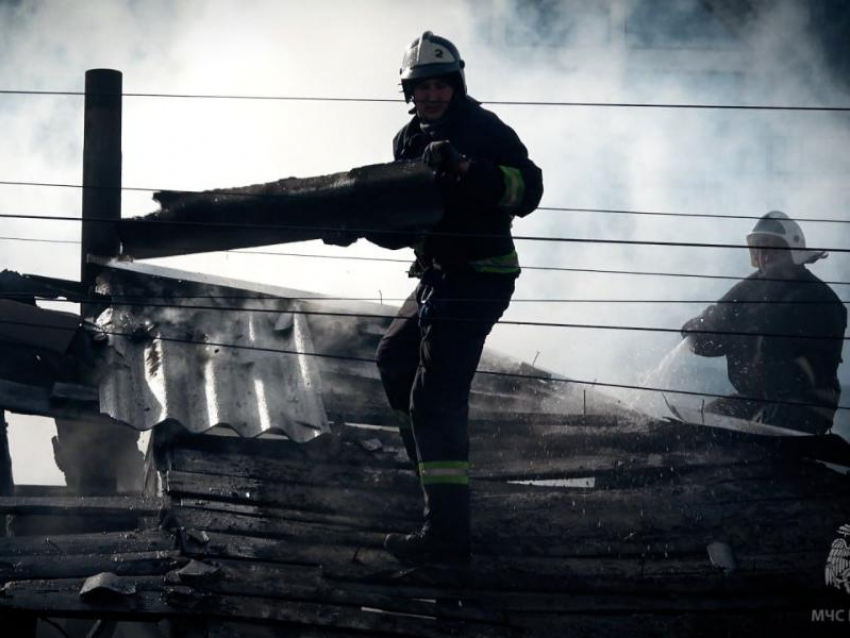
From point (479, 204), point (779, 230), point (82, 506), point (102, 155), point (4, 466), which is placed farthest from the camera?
point (779, 230)

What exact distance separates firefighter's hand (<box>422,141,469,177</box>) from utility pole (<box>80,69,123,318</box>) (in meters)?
4.42

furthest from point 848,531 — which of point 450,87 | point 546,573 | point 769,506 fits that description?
point 450,87

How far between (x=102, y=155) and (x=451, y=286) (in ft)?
15.3

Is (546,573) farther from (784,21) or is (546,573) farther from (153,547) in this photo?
(784,21)

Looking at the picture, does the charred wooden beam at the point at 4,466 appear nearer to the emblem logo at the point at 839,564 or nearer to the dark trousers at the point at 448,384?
the dark trousers at the point at 448,384

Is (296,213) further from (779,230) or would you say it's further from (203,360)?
(779,230)

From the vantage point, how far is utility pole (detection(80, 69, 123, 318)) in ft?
28.7

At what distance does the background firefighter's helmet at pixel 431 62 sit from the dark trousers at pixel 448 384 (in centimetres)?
93

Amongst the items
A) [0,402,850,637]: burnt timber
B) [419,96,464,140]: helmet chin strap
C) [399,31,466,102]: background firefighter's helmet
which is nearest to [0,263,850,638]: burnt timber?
[0,402,850,637]: burnt timber

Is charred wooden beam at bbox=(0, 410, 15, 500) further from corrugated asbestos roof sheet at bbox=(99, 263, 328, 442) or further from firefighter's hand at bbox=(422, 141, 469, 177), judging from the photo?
firefighter's hand at bbox=(422, 141, 469, 177)

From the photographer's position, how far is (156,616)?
15.4ft

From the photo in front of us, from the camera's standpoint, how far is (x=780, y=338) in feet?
28.1

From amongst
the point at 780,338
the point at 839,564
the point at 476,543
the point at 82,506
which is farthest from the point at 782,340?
the point at 82,506

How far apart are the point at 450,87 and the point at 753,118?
20.7m
